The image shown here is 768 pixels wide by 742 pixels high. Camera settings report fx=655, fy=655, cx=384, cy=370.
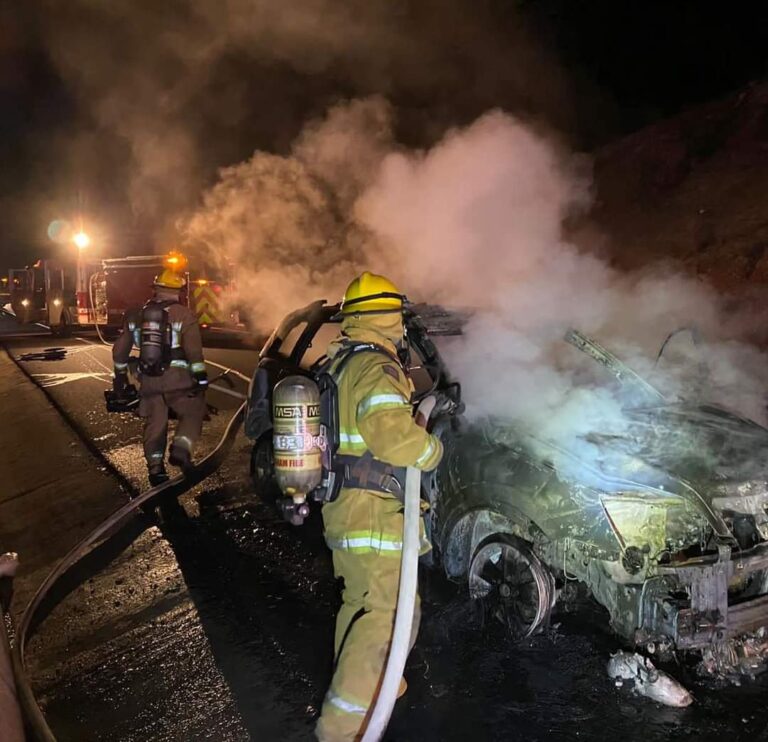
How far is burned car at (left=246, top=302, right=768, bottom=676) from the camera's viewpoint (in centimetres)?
270

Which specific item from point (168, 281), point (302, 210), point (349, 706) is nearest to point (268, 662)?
point (349, 706)

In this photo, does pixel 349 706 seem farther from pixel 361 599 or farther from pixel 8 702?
pixel 8 702

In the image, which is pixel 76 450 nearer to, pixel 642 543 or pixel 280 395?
pixel 280 395

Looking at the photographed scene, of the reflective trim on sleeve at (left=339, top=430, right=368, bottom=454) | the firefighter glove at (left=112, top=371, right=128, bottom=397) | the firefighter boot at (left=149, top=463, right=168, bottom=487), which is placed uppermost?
the reflective trim on sleeve at (left=339, top=430, right=368, bottom=454)

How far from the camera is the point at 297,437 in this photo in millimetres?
2662

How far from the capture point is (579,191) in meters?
6.07

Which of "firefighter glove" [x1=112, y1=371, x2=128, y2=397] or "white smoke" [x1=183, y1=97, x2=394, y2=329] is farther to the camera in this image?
"white smoke" [x1=183, y1=97, x2=394, y2=329]

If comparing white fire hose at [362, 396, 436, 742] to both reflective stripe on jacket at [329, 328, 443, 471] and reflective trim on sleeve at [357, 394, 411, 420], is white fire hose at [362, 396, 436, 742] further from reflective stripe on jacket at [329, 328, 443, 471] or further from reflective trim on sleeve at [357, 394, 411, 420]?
reflective trim on sleeve at [357, 394, 411, 420]

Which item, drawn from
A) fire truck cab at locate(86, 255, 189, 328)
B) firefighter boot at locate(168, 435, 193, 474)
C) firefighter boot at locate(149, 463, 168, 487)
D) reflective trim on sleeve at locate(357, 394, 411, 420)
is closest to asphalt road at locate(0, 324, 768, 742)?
firefighter boot at locate(149, 463, 168, 487)

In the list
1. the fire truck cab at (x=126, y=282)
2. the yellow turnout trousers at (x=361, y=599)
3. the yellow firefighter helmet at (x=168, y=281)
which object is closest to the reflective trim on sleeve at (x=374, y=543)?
the yellow turnout trousers at (x=361, y=599)

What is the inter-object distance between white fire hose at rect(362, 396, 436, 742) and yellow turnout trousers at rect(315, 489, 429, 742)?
7 centimetres

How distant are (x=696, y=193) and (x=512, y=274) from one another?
39.6 ft

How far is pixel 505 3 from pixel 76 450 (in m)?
7.91

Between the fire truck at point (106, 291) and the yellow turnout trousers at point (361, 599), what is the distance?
1133 cm
